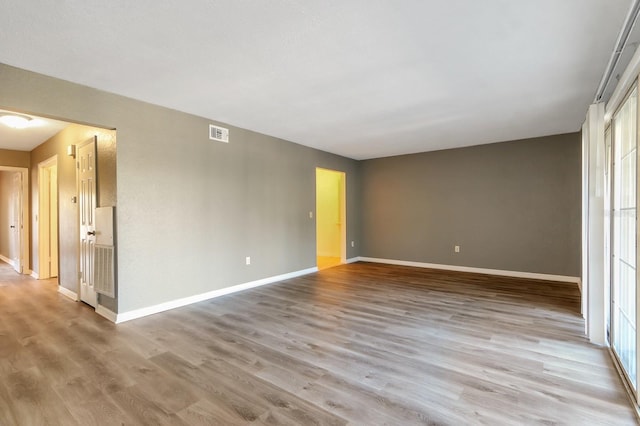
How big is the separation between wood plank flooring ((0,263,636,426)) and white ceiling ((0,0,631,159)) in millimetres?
2445

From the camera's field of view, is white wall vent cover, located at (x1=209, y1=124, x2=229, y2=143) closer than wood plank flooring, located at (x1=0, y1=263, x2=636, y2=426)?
No

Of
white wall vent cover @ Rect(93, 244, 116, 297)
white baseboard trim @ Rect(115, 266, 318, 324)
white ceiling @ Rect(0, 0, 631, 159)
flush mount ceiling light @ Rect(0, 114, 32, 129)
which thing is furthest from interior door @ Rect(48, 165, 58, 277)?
white ceiling @ Rect(0, 0, 631, 159)

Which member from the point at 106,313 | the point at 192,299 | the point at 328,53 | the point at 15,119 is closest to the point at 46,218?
the point at 15,119

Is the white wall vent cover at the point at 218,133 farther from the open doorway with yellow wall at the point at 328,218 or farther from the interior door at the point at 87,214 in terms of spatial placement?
the open doorway with yellow wall at the point at 328,218

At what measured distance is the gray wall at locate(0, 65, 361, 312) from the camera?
306 centimetres

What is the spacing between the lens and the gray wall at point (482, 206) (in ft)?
16.6

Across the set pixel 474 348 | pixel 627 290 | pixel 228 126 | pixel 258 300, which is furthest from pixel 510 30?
pixel 258 300

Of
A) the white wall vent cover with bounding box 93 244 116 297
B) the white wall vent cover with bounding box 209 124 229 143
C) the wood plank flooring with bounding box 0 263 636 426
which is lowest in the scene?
the wood plank flooring with bounding box 0 263 636 426

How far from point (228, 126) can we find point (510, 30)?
351cm

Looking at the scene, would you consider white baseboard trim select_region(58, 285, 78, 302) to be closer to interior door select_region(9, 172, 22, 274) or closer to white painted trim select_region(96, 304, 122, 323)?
white painted trim select_region(96, 304, 122, 323)

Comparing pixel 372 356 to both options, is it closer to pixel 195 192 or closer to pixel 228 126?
pixel 195 192

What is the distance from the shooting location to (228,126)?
14.4 feet

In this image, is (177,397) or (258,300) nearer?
(177,397)

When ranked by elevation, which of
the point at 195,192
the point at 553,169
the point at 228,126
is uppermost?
the point at 228,126
